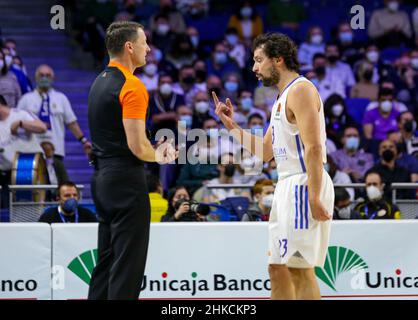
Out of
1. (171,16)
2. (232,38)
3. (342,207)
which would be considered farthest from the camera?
(171,16)

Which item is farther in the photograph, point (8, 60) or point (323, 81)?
point (323, 81)

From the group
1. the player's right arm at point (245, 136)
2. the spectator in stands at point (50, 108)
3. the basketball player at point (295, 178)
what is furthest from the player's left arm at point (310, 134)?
the spectator in stands at point (50, 108)

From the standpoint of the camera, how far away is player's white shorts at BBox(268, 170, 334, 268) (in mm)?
6965

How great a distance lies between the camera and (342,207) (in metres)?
11.2

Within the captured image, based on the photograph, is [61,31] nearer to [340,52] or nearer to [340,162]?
[340,52]

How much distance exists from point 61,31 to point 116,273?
11.0 meters

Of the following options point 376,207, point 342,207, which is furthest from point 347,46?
point 376,207

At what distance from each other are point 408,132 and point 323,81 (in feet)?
6.32

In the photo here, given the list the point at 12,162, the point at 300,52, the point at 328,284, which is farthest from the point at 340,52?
the point at 328,284

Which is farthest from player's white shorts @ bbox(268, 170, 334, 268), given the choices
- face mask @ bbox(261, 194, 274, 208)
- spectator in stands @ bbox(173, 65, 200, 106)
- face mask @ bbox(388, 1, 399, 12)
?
face mask @ bbox(388, 1, 399, 12)

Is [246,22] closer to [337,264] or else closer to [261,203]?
[261,203]

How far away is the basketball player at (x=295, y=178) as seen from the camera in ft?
22.6

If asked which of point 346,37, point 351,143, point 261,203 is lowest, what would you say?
point 261,203

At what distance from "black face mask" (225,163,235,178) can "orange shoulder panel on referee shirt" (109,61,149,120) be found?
6.08m
